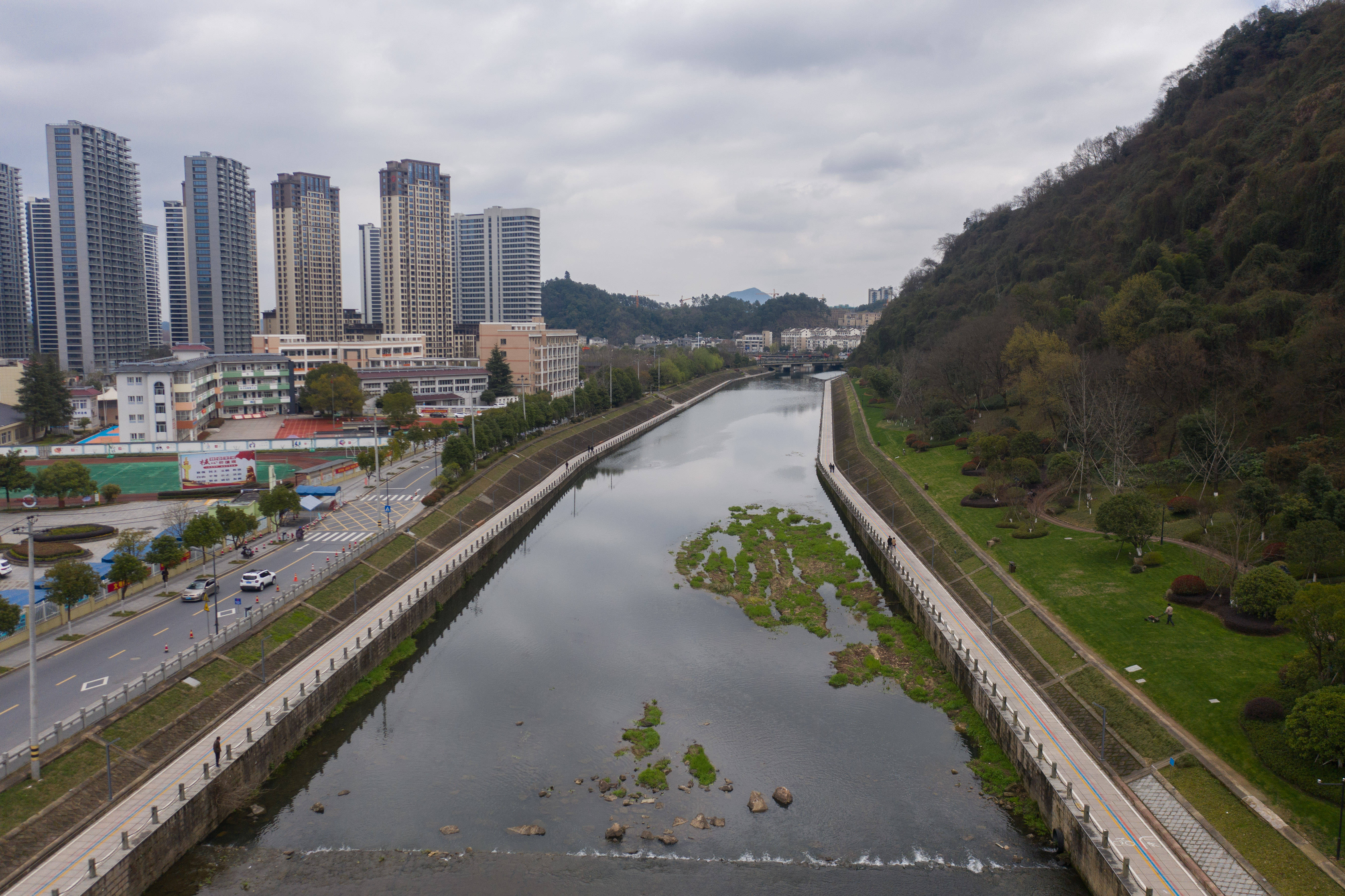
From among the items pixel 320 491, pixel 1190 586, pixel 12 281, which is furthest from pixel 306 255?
pixel 1190 586

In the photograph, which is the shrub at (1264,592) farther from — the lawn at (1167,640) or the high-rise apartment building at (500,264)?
the high-rise apartment building at (500,264)

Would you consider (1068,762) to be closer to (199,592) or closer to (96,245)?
(199,592)

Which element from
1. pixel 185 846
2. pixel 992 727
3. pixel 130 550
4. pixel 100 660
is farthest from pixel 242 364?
pixel 992 727

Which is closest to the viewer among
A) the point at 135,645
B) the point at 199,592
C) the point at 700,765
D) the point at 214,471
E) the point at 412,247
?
the point at 700,765

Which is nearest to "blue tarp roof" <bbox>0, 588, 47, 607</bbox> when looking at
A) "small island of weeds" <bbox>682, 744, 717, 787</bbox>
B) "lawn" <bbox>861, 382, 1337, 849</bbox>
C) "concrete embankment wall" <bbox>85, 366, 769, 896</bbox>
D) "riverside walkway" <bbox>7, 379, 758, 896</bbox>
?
"riverside walkway" <bbox>7, 379, 758, 896</bbox>

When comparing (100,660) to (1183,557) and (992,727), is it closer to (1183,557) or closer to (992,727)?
(992,727)

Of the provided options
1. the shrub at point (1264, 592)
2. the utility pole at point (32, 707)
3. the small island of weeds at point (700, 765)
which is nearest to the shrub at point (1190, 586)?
the shrub at point (1264, 592)

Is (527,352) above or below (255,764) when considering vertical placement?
above
